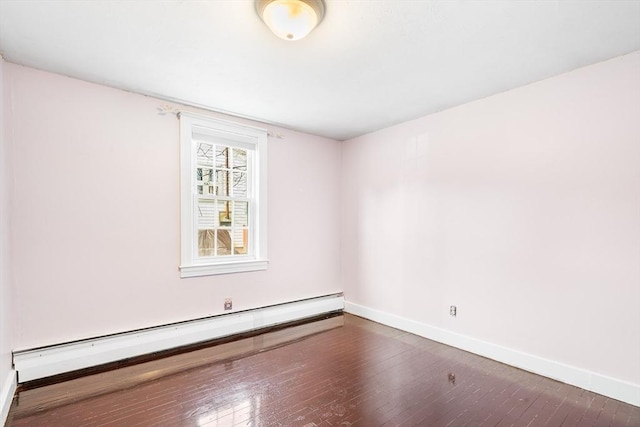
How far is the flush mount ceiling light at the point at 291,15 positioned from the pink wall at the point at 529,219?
2.22 metres

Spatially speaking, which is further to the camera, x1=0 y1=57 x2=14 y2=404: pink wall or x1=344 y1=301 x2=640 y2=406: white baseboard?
x1=344 y1=301 x2=640 y2=406: white baseboard

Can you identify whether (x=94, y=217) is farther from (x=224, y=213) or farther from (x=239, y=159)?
(x=239, y=159)

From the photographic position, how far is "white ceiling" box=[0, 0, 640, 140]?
193 centimetres

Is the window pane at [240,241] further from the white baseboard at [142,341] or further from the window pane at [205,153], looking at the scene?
the window pane at [205,153]

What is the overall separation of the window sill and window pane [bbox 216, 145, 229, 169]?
47.5 inches

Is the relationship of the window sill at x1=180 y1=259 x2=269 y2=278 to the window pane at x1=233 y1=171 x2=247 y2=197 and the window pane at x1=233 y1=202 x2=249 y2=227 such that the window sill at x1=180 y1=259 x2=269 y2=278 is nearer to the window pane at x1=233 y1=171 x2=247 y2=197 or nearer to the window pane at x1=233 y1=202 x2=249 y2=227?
the window pane at x1=233 y1=202 x2=249 y2=227

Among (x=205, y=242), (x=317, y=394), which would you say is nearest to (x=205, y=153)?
(x=205, y=242)

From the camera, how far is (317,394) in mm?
2504

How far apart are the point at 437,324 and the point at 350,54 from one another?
302cm

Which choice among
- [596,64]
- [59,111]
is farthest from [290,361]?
[596,64]

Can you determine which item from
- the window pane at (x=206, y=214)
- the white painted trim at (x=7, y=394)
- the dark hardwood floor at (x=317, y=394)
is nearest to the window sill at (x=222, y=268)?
the window pane at (x=206, y=214)

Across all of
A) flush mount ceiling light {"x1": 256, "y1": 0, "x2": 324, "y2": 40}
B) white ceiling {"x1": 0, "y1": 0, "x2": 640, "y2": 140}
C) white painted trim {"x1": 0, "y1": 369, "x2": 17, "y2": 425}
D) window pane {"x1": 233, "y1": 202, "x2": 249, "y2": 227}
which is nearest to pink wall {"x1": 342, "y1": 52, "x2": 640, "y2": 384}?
white ceiling {"x1": 0, "y1": 0, "x2": 640, "y2": 140}

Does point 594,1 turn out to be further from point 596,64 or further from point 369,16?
point 369,16

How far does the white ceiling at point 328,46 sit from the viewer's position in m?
1.93
